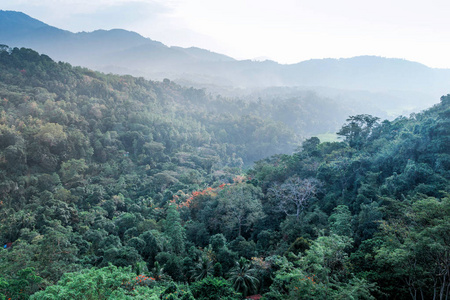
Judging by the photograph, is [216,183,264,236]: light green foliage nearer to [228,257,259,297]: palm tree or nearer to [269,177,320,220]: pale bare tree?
[269,177,320,220]: pale bare tree

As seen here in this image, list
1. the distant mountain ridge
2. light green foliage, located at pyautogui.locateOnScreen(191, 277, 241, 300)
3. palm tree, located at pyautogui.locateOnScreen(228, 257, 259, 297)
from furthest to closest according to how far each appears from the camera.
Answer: the distant mountain ridge, palm tree, located at pyautogui.locateOnScreen(228, 257, 259, 297), light green foliage, located at pyautogui.locateOnScreen(191, 277, 241, 300)

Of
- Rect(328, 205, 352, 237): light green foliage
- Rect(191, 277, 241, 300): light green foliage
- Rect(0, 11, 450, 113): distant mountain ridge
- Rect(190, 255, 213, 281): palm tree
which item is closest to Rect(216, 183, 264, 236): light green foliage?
Rect(190, 255, 213, 281): palm tree

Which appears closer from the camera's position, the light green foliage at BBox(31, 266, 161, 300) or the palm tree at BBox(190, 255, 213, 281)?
the light green foliage at BBox(31, 266, 161, 300)

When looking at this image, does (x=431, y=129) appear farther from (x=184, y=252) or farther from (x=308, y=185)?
(x=184, y=252)

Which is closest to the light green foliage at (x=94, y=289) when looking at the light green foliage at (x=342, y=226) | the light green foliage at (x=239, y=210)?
the light green foliage at (x=342, y=226)

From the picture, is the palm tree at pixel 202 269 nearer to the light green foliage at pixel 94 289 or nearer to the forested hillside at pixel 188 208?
the forested hillside at pixel 188 208

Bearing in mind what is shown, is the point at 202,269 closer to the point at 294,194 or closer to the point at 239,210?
the point at 239,210

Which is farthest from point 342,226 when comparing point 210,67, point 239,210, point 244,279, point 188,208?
point 210,67

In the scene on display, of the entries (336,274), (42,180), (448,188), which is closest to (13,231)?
(42,180)
